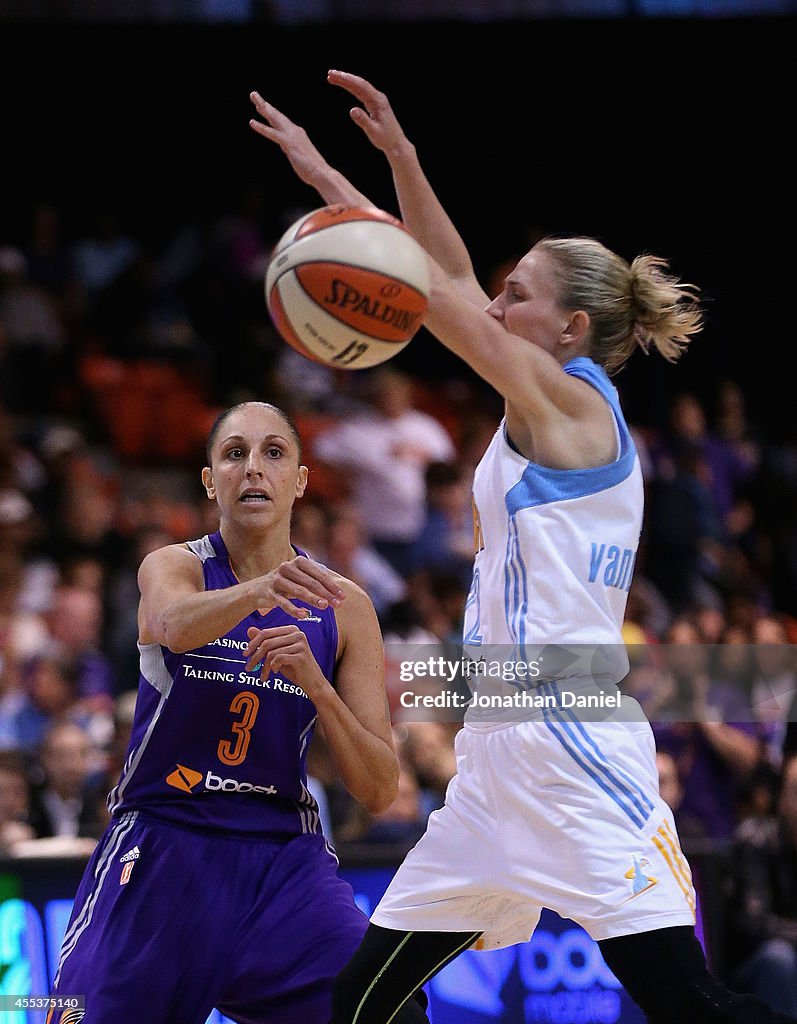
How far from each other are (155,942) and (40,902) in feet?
5.55

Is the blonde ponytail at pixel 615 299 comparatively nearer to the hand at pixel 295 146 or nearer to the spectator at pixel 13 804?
the hand at pixel 295 146

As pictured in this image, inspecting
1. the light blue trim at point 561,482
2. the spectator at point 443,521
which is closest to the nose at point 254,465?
the light blue trim at point 561,482

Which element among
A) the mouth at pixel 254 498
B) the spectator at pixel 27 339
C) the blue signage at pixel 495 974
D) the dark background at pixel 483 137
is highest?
the dark background at pixel 483 137

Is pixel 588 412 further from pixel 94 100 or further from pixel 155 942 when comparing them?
pixel 94 100

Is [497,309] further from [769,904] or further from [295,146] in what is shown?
[769,904]

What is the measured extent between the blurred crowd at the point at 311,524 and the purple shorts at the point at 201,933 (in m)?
2.14

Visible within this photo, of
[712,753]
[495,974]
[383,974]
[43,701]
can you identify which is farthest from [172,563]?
[712,753]

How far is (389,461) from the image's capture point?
9688 mm

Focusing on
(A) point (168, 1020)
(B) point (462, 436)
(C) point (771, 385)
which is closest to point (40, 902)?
(A) point (168, 1020)

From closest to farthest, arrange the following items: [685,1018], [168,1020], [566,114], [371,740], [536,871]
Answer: [685,1018] → [536,871] → [168,1020] → [371,740] → [566,114]

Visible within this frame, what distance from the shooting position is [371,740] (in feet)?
12.3

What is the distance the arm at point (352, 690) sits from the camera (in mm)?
3516

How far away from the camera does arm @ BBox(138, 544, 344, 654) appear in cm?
329

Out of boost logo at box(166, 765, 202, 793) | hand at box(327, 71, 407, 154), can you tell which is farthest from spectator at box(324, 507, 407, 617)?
hand at box(327, 71, 407, 154)
